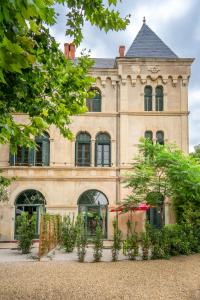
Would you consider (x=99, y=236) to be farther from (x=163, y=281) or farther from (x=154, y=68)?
(x=154, y=68)

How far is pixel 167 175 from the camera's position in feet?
51.9

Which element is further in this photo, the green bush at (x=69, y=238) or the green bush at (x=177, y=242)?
the green bush at (x=69, y=238)

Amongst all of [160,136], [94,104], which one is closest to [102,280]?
[160,136]

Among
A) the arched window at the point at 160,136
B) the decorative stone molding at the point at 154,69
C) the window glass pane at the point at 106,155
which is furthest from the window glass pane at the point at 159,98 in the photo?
the window glass pane at the point at 106,155

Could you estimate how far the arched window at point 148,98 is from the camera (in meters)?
25.1

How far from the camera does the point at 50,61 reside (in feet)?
22.8

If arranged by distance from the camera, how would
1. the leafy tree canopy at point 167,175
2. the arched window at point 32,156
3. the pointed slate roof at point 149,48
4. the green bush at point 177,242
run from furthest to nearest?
the pointed slate roof at point 149,48, the arched window at point 32,156, the leafy tree canopy at point 167,175, the green bush at point 177,242

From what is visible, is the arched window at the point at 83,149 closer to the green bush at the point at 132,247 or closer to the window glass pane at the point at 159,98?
the window glass pane at the point at 159,98

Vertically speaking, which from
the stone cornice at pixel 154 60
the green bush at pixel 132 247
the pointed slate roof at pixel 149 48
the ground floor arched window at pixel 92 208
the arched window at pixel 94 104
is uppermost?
the pointed slate roof at pixel 149 48

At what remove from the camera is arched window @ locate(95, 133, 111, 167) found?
24.5 meters

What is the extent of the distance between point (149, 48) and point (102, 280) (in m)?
20.0

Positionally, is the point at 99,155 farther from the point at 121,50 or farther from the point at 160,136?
the point at 121,50

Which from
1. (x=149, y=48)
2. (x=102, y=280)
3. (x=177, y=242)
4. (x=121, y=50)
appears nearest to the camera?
(x=102, y=280)

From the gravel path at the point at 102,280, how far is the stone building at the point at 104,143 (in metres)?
10.4
